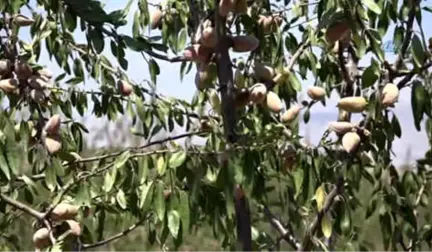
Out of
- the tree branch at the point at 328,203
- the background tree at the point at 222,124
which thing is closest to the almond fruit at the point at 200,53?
the background tree at the point at 222,124

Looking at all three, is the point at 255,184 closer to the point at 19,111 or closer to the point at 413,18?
the point at 413,18

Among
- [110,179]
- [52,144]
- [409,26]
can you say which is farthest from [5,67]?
[409,26]

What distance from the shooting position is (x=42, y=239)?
1325 millimetres

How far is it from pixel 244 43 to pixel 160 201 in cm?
28

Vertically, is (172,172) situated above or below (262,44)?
below

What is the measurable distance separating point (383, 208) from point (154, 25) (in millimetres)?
571

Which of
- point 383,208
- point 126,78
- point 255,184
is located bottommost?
point 383,208

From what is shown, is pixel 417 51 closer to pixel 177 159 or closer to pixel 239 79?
pixel 239 79

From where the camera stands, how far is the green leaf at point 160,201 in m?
1.29

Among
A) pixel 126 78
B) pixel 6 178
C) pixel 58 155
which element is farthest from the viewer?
pixel 126 78

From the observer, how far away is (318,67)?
1812mm

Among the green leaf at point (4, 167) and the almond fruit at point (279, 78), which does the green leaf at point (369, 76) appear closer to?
the almond fruit at point (279, 78)

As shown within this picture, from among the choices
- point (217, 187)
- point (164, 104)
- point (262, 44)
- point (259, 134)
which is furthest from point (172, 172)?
point (164, 104)

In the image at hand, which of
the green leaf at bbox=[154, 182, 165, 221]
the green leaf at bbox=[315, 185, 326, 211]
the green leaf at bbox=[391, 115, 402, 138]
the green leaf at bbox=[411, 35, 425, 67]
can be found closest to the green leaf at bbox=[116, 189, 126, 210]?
the green leaf at bbox=[154, 182, 165, 221]
